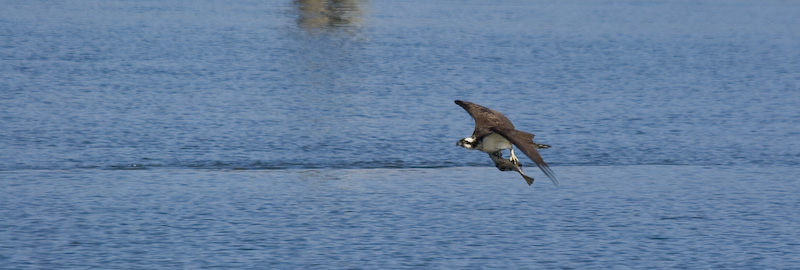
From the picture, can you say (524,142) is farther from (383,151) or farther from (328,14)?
(328,14)

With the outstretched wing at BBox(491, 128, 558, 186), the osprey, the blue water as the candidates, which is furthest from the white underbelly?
the blue water

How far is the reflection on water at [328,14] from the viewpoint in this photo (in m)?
24.7

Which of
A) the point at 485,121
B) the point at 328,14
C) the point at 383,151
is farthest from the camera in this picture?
the point at 328,14

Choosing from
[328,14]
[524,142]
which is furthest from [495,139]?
[328,14]

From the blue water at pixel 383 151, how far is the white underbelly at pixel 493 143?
48.1 inches

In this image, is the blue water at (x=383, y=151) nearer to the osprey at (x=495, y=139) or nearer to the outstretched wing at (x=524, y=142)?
the osprey at (x=495, y=139)

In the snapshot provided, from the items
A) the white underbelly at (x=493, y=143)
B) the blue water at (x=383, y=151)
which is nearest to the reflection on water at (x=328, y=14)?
the blue water at (x=383, y=151)

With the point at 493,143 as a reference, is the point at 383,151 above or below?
below

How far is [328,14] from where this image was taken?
27297 millimetres

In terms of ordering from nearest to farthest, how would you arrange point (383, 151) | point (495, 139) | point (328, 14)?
point (495, 139), point (383, 151), point (328, 14)

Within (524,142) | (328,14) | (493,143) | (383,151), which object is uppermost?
(524,142)

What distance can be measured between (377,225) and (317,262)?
3.36 feet

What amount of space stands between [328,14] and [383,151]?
50.6 ft

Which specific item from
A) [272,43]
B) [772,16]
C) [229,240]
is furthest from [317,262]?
[772,16]
